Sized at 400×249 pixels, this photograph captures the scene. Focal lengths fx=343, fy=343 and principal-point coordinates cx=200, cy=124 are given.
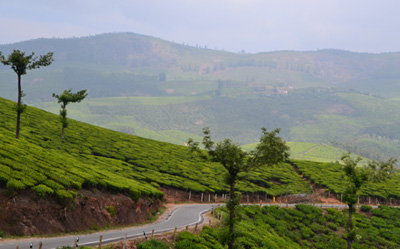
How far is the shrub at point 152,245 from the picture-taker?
2551 centimetres

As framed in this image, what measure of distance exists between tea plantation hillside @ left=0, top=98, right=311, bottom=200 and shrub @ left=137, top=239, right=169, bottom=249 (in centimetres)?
814

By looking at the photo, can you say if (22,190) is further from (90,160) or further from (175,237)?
(90,160)

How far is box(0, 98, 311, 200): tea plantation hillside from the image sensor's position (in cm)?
3021

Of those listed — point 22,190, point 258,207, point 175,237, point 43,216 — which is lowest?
point 258,207

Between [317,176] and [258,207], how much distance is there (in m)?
34.2

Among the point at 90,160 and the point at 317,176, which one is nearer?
the point at 90,160

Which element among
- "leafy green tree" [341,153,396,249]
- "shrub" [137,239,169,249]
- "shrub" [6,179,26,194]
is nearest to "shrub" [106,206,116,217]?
"shrub" [137,239,169,249]

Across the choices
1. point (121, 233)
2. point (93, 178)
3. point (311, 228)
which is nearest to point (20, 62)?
point (93, 178)

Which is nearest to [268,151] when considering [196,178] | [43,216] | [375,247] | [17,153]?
[43,216]

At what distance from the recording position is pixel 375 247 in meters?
47.6

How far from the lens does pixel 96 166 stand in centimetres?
4778

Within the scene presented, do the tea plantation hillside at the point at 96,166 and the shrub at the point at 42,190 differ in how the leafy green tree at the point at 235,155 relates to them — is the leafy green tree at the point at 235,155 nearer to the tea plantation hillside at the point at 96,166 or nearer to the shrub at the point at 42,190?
the shrub at the point at 42,190

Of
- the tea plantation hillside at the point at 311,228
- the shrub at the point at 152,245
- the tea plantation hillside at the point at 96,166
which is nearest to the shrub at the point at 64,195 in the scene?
the tea plantation hillside at the point at 96,166

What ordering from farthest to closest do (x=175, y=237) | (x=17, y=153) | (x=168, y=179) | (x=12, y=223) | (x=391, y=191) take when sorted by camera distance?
(x=391, y=191), (x=168, y=179), (x=17, y=153), (x=175, y=237), (x=12, y=223)
